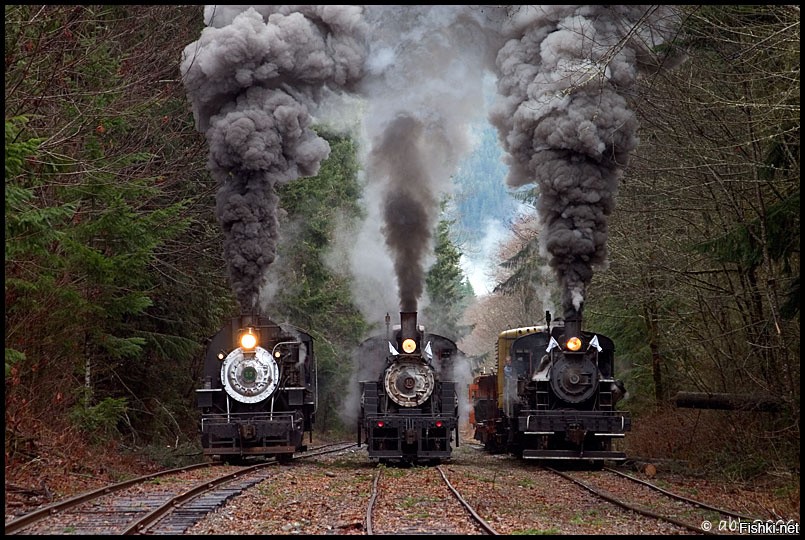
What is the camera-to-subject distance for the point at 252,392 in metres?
17.5

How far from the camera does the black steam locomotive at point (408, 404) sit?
17266 mm

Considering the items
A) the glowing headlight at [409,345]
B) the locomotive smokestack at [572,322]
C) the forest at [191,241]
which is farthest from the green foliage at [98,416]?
the locomotive smokestack at [572,322]

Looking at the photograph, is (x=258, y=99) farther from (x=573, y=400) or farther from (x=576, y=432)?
(x=576, y=432)

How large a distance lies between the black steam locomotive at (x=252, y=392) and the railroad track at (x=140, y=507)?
2.62 m

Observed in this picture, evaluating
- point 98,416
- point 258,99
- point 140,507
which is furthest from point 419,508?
point 258,99

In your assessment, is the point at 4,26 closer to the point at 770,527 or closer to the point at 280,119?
the point at 280,119

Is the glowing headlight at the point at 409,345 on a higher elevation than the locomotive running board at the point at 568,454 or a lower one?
higher

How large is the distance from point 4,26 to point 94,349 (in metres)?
7.63

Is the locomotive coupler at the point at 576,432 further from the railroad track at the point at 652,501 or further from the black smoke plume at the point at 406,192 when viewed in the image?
the black smoke plume at the point at 406,192

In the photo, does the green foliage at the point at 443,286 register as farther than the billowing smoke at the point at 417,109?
Yes

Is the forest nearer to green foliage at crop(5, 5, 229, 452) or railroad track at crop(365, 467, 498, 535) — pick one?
green foliage at crop(5, 5, 229, 452)

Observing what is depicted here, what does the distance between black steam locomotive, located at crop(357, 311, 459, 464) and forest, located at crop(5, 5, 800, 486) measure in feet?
10.9

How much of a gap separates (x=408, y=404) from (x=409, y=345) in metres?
1.02

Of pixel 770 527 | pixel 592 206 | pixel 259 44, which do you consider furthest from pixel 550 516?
pixel 259 44
